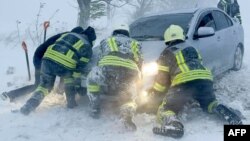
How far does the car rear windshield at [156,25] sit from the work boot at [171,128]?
7.28 ft

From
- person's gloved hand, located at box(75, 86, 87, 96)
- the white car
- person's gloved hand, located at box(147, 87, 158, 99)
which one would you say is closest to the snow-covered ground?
person's gloved hand, located at box(75, 86, 87, 96)

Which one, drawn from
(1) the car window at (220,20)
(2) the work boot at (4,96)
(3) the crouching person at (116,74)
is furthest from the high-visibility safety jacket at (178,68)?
(2) the work boot at (4,96)

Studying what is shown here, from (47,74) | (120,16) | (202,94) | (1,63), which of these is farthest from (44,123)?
(120,16)

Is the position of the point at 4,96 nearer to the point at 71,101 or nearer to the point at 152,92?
the point at 71,101

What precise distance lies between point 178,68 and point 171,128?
3.17 ft

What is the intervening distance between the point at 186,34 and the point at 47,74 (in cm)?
256

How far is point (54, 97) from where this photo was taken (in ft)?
23.1

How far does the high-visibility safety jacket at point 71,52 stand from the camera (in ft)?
20.0

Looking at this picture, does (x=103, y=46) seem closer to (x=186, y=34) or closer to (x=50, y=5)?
(x=186, y=34)

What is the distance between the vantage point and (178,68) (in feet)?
17.7

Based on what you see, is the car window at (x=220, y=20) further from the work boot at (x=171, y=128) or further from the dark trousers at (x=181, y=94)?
the work boot at (x=171, y=128)

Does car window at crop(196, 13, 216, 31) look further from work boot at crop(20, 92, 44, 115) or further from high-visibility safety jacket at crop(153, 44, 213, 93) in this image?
work boot at crop(20, 92, 44, 115)

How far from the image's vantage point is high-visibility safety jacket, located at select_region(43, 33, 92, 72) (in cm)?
609

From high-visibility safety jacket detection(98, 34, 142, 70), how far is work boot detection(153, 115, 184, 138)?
1.07 m
